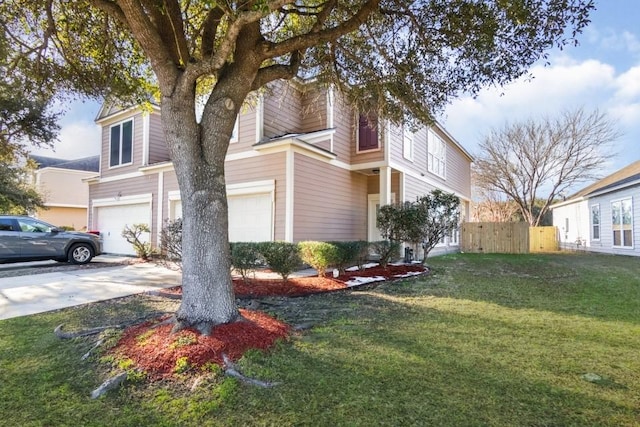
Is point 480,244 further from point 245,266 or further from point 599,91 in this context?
point 245,266

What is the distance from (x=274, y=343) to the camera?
12.6 ft

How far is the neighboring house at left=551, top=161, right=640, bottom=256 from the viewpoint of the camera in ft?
51.6

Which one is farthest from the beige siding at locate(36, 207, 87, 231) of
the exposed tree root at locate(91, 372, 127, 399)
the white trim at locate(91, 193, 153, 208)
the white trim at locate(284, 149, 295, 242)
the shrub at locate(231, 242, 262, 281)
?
the exposed tree root at locate(91, 372, 127, 399)

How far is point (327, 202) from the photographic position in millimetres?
11539

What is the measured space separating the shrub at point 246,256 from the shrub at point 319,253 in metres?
0.95

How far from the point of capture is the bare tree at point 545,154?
21.0 metres

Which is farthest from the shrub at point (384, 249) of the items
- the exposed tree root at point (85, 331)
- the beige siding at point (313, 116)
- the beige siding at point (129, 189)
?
the beige siding at point (129, 189)

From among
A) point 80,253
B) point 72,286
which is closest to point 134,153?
point 80,253

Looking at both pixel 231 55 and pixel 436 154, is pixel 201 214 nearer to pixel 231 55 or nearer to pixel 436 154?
pixel 231 55

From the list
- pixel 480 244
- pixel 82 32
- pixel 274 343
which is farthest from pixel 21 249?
pixel 480 244

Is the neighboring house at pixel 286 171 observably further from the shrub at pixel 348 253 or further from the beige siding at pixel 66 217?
the beige siding at pixel 66 217

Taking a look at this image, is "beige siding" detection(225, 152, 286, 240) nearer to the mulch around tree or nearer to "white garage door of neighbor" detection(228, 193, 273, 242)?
"white garage door of neighbor" detection(228, 193, 273, 242)

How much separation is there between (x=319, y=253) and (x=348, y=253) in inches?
35.3

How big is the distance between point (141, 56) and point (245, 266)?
4.60 meters
